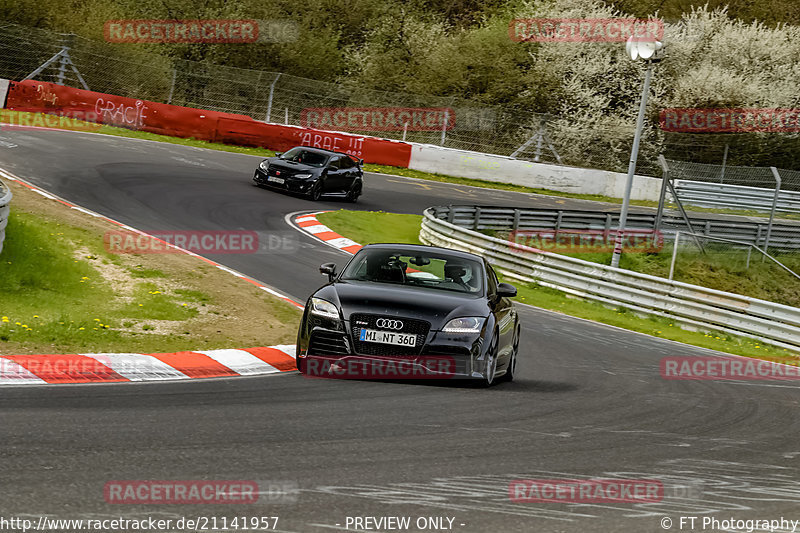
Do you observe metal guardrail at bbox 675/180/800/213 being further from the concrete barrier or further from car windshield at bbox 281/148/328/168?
car windshield at bbox 281/148/328/168

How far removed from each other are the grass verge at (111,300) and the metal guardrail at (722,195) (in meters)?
17.2

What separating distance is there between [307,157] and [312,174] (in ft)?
3.00

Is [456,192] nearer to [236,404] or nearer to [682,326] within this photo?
[682,326]

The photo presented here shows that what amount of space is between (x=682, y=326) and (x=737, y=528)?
1459 centimetres

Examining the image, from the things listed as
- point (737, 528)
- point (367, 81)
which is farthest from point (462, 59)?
point (737, 528)

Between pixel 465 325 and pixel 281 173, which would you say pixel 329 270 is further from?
pixel 281 173

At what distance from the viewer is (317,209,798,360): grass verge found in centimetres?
1805

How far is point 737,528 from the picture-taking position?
5512 mm

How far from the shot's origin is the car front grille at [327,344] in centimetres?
926

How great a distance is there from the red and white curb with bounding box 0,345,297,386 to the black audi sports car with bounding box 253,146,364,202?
17.3m

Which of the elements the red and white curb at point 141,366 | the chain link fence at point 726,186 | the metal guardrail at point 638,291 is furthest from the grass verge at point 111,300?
the chain link fence at point 726,186

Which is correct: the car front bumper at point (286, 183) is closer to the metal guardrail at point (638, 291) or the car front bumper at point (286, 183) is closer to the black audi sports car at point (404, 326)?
the metal guardrail at point (638, 291)

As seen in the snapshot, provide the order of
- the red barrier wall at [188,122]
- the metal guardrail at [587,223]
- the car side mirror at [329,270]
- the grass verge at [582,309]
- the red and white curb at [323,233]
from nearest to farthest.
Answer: the car side mirror at [329,270] → the grass verge at [582,309] → the red and white curb at [323,233] → the metal guardrail at [587,223] → the red barrier wall at [188,122]

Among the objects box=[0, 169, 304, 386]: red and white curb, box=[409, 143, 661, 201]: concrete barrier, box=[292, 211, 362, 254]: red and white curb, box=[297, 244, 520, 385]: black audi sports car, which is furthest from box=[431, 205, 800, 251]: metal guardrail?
box=[0, 169, 304, 386]: red and white curb
